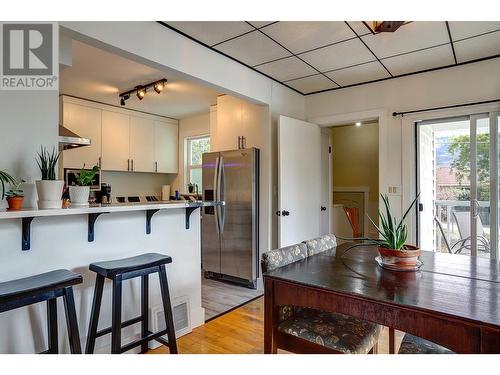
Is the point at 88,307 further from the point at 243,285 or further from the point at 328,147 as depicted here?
the point at 328,147

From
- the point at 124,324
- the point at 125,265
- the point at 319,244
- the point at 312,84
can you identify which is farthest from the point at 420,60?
the point at 124,324

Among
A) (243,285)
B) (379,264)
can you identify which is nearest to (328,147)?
(243,285)

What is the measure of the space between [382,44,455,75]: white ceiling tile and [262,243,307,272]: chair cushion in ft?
7.48

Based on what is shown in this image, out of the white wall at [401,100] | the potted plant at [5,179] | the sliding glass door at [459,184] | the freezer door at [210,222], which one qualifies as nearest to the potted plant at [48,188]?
the potted plant at [5,179]

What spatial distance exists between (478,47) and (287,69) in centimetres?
176

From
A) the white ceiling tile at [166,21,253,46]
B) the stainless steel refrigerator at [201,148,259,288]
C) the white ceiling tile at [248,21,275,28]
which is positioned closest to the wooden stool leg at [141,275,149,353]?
the stainless steel refrigerator at [201,148,259,288]

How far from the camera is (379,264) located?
1767 mm

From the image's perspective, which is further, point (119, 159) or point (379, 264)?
point (119, 159)

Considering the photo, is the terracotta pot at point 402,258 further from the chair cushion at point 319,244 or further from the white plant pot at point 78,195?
the white plant pot at point 78,195

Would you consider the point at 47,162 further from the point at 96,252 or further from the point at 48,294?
the point at 48,294

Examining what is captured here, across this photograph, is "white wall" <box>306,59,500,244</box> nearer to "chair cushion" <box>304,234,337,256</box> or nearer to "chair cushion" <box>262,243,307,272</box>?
"chair cushion" <box>304,234,337,256</box>

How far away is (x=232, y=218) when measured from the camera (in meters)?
3.84
